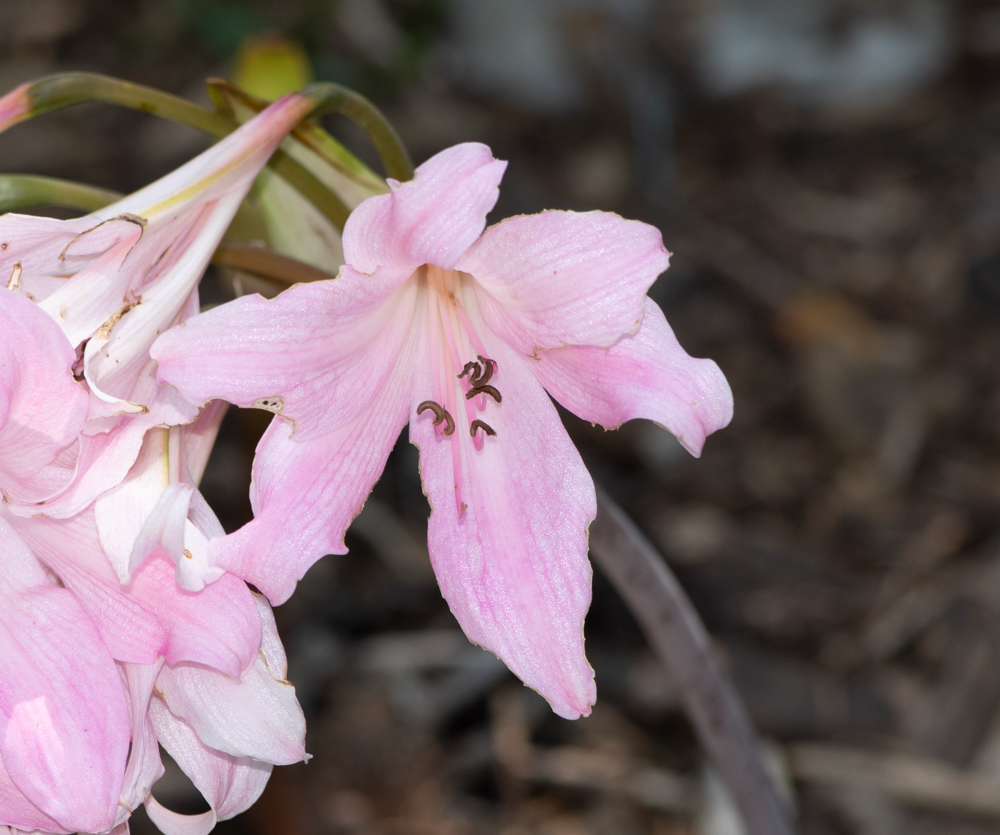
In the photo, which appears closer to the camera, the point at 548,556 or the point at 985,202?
the point at 548,556

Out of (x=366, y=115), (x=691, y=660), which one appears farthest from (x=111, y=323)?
(x=691, y=660)

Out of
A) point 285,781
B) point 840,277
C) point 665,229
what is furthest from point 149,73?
point 285,781

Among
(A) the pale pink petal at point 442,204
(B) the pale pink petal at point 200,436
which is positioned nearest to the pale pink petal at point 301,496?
(B) the pale pink petal at point 200,436

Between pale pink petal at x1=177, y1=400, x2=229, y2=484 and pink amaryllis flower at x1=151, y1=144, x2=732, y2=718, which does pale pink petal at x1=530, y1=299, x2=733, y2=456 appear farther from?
pale pink petal at x1=177, y1=400, x2=229, y2=484

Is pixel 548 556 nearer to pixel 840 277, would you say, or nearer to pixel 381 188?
pixel 381 188

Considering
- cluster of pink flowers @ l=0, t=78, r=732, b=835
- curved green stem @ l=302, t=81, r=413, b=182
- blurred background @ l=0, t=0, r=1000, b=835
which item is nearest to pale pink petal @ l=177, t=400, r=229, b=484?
cluster of pink flowers @ l=0, t=78, r=732, b=835
